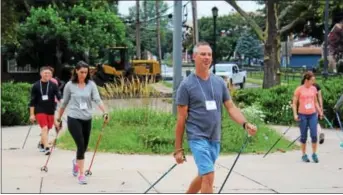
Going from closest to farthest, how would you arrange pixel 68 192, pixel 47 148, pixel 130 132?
pixel 68 192
pixel 47 148
pixel 130 132

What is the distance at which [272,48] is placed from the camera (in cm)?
2830

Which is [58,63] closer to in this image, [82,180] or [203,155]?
[82,180]

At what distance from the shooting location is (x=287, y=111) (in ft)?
58.9

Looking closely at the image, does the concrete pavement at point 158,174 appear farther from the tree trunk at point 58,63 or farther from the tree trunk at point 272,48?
the tree trunk at point 58,63

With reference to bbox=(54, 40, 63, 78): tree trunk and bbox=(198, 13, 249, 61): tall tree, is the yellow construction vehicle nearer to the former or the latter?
bbox=(54, 40, 63, 78): tree trunk

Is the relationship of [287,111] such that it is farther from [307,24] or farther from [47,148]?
[307,24]

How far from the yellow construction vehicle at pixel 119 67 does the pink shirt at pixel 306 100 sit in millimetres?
25466

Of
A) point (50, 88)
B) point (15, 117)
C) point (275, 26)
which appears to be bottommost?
point (15, 117)

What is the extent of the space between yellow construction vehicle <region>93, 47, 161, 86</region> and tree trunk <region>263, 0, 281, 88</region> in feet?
30.8

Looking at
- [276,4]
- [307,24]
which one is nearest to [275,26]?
[276,4]

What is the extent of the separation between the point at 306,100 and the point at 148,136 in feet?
10.7

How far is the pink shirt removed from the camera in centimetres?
1071

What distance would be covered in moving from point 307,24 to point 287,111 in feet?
156

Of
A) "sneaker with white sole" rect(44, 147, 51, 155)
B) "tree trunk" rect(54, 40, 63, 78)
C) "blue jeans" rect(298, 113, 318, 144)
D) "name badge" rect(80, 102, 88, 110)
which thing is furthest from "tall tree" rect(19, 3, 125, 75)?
"name badge" rect(80, 102, 88, 110)
